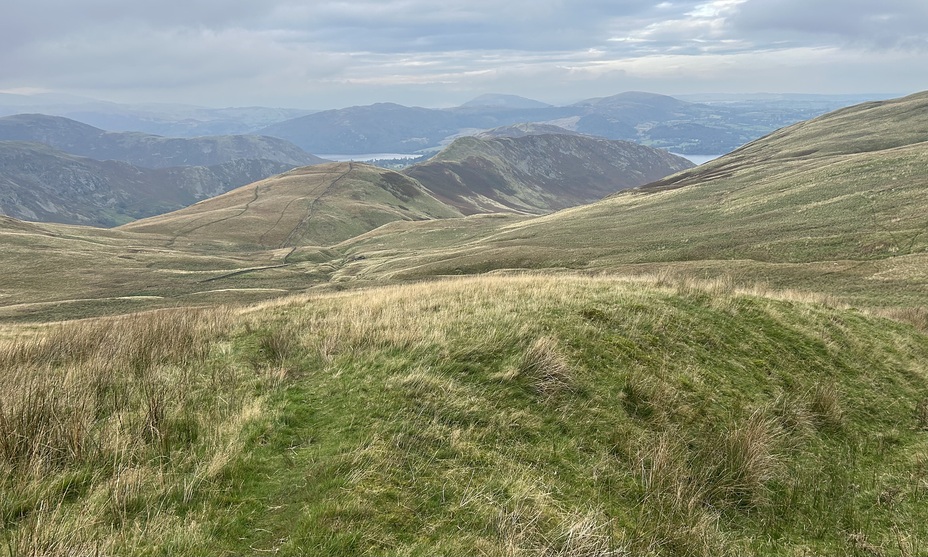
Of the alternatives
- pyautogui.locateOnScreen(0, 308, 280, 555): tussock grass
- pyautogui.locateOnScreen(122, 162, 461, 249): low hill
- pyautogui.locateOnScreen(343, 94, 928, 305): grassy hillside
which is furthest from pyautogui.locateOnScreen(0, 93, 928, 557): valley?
pyautogui.locateOnScreen(122, 162, 461, 249): low hill

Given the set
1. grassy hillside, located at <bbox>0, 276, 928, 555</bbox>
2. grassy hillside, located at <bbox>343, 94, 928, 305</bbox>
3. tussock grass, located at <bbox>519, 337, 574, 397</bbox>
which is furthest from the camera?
grassy hillside, located at <bbox>343, 94, 928, 305</bbox>

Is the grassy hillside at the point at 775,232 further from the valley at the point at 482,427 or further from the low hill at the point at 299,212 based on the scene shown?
the low hill at the point at 299,212

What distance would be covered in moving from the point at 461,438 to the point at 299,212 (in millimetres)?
151604

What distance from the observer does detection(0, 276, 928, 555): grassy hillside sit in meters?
5.12

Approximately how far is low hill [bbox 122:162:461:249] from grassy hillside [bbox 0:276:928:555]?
117676mm

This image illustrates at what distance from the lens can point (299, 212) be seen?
14675 centimetres

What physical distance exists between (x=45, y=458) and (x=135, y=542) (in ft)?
7.06

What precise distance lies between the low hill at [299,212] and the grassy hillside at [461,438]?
117676 mm

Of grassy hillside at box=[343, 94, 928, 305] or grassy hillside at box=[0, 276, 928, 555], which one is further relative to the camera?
grassy hillside at box=[343, 94, 928, 305]

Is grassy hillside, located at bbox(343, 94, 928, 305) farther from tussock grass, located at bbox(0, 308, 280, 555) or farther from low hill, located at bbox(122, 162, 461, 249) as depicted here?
low hill, located at bbox(122, 162, 461, 249)

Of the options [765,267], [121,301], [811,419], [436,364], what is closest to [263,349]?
[436,364]

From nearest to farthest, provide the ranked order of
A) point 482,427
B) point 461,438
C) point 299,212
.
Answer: point 461,438 → point 482,427 → point 299,212

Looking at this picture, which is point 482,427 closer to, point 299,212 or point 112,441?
point 112,441

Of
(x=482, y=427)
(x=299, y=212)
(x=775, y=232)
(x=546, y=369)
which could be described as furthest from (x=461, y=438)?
(x=299, y=212)
